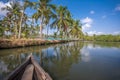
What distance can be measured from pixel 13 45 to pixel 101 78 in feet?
51.9

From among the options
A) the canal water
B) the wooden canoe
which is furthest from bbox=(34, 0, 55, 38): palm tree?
→ the wooden canoe

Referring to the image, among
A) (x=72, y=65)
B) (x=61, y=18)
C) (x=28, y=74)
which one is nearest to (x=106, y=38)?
(x=61, y=18)

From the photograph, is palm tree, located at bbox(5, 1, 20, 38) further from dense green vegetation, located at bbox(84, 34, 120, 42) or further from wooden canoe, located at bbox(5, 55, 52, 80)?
dense green vegetation, located at bbox(84, 34, 120, 42)

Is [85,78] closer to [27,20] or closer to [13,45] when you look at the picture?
[13,45]

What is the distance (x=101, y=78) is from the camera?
532cm

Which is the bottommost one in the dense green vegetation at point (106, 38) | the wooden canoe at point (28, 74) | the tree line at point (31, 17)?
the dense green vegetation at point (106, 38)

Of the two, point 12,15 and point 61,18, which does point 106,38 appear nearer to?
point 61,18

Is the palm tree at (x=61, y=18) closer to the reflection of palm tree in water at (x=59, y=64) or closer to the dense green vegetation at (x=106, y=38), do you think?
the reflection of palm tree in water at (x=59, y=64)

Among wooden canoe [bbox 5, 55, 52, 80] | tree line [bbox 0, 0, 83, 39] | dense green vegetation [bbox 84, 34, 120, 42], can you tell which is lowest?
dense green vegetation [bbox 84, 34, 120, 42]

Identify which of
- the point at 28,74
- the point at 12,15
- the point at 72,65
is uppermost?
the point at 12,15

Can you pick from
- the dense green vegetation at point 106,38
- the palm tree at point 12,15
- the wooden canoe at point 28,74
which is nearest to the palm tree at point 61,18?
the palm tree at point 12,15

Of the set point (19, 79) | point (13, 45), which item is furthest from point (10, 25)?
point (19, 79)

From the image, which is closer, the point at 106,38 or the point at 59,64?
the point at 59,64

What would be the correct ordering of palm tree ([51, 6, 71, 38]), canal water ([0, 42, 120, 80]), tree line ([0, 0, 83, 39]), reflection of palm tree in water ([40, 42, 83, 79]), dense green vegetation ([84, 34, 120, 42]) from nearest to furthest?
canal water ([0, 42, 120, 80]), reflection of palm tree in water ([40, 42, 83, 79]), tree line ([0, 0, 83, 39]), palm tree ([51, 6, 71, 38]), dense green vegetation ([84, 34, 120, 42])
